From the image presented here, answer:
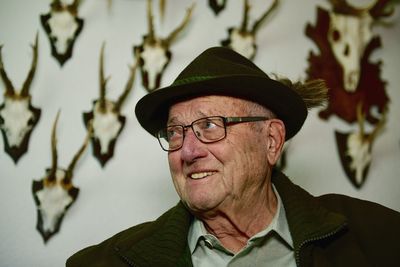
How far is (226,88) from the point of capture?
1351mm

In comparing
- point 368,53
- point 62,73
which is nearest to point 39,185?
point 62,73

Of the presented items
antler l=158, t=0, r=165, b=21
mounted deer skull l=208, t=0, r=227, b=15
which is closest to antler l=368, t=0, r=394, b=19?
mounted deer skull l=208, t=0, r=227, b=15

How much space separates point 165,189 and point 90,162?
328 millimetres

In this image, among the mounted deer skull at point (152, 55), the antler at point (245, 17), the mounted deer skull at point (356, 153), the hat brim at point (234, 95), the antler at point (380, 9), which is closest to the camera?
the hat brim at point (234, 95)

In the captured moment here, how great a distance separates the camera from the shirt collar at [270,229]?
1400 mm

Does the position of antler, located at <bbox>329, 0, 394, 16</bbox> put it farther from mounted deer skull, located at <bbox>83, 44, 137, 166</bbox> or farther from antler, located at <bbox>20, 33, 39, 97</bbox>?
antler, located at <bbox>20, 33, 39, 97</bbox>

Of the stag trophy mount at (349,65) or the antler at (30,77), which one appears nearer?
the antler at (30,77)

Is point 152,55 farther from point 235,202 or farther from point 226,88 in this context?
point 235,202

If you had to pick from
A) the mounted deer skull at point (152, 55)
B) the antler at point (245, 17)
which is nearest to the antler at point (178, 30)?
the mounted deer skull at point (152, 55)

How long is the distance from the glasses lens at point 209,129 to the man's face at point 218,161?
0.02 metres

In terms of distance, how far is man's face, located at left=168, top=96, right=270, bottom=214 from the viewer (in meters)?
1.34

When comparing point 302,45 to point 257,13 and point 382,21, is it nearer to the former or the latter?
point 257,13

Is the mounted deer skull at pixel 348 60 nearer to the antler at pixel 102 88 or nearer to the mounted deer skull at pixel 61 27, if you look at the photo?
the antler at pixel 102 88

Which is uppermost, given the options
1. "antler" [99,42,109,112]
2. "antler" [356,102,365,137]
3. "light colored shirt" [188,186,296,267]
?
"antler" [99,42,109,112]
